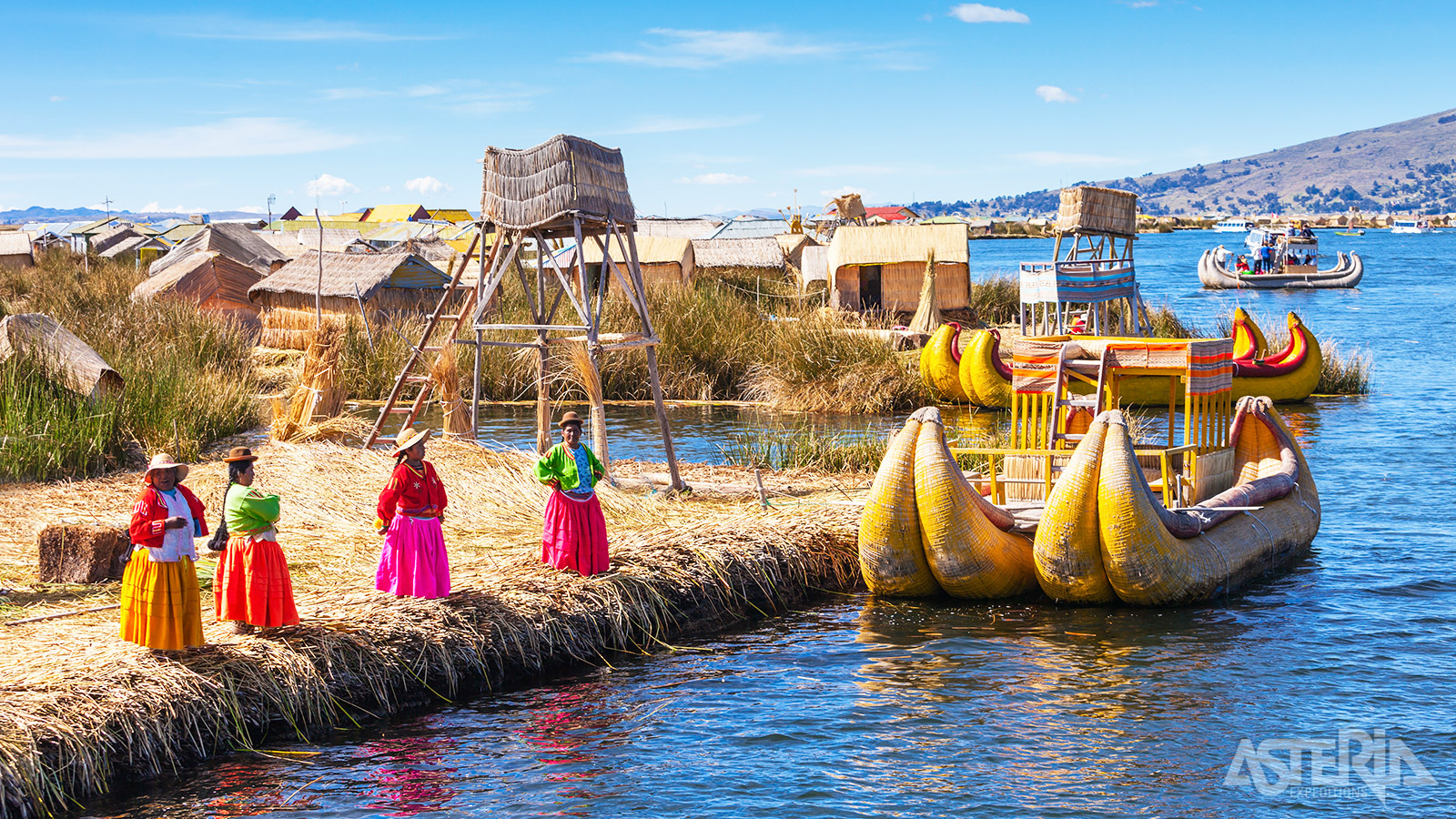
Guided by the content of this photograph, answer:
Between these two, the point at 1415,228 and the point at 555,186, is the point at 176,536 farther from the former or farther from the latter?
the point at 1415,228

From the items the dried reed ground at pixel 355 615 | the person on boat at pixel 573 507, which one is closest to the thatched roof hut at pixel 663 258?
the dried reed ground at pixel 355 615

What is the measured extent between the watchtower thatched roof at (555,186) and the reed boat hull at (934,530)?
3612 mm

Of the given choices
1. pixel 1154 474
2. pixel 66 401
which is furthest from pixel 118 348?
pixel 1154 474

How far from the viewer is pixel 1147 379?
21312mm

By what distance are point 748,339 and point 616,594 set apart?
46.1 ft

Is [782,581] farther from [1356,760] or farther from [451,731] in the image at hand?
[1356,760]

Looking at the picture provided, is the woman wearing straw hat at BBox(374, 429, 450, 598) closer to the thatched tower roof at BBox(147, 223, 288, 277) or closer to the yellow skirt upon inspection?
the yellow skirt

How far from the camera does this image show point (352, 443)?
15562 millimetres

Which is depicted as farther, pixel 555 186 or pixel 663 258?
pixel 663 258

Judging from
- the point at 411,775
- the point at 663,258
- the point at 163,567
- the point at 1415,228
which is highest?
the point at 1415,228

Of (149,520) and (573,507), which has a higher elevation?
(149,520)

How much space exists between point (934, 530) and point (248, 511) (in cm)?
490

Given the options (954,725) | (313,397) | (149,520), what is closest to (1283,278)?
(313,397)

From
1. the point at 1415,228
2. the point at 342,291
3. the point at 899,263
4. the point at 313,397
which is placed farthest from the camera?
the point at 1415,228
